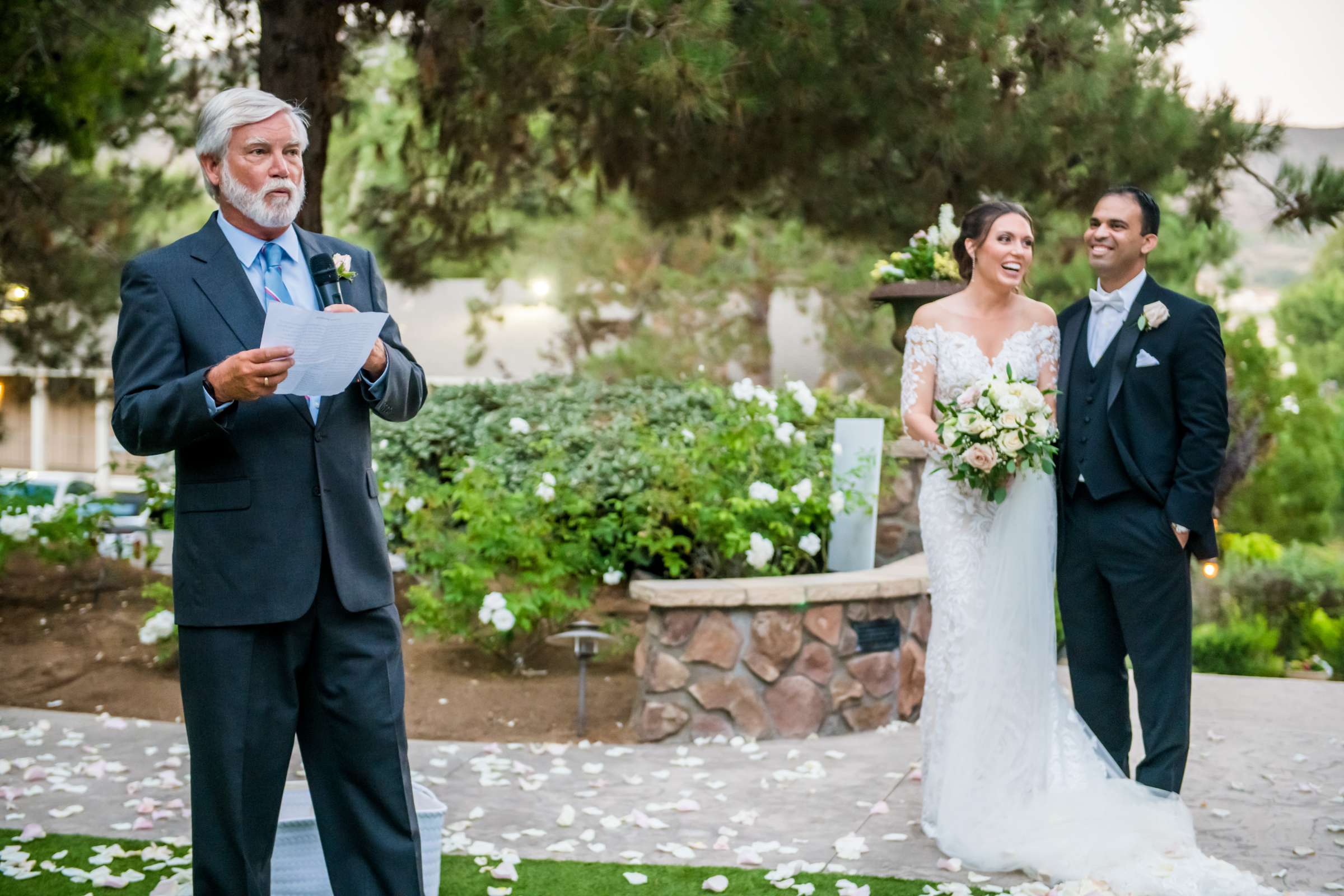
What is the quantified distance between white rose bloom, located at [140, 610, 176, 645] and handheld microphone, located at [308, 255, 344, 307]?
12.1 ft

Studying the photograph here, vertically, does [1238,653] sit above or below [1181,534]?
below

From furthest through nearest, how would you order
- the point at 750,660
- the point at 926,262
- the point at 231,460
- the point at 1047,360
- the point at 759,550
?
the point at 926,262 < the point at 759,550 < the point at 750,660 < the point at 1047,360 < the point at 231,460

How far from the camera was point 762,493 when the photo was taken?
5539 mm

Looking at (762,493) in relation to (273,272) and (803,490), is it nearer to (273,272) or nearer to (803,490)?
(803,490)

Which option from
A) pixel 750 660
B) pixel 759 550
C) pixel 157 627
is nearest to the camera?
pixel 750 660

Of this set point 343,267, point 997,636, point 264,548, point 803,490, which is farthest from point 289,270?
point 803,490

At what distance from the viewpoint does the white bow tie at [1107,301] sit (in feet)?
12.6

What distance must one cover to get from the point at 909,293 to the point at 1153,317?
2.44 metres

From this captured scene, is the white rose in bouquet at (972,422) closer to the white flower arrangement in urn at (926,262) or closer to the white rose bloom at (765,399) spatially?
the white rose bloom at (765,399)

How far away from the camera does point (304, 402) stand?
2.51 metres

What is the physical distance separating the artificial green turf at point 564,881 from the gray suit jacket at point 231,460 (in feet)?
4.41

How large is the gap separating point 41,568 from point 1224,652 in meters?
7.89

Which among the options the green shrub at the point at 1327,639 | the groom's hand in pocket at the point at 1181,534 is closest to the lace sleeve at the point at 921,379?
the groom's hand in pocket at the point at 1181,534

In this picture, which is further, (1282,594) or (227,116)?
(1282,594)
